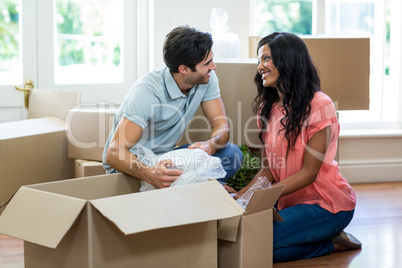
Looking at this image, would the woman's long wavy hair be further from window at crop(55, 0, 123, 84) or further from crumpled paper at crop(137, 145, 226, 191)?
window at crop(55, 0, 123, 84)

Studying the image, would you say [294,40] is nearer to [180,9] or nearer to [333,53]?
[333,53]

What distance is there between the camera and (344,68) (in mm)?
2973

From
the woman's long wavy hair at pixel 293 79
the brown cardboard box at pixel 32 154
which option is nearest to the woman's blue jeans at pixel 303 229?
the woman's long wavy hair at pixel 293 79

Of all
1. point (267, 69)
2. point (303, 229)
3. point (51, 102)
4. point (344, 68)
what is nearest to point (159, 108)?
point (267, 69)

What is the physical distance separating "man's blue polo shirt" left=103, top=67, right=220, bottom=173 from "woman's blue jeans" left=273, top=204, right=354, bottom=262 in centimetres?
57

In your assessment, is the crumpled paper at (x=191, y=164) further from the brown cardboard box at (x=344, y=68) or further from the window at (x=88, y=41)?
the window at (x=88, y=41)

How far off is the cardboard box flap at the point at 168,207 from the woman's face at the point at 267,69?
23.7 inches

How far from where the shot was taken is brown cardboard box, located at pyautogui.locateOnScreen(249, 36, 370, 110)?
2945 millimetres

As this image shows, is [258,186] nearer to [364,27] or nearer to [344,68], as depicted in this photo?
[344,68]

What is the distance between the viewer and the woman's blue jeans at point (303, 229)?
210cm

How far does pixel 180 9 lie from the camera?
330 centimetres

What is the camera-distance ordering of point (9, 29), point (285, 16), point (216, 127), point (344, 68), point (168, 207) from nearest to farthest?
point (168, 207)
point (216, 127)
point (344, 68)
point (9, 29)
point (285, 16)

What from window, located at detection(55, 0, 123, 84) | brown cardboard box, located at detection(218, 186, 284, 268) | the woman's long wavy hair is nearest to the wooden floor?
brown cardboard box, located at detection(218, 186, 284, 268)

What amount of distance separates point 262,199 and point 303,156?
17.4 inches
